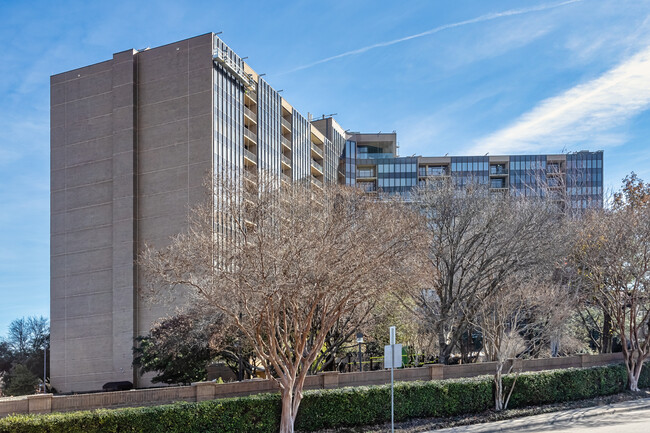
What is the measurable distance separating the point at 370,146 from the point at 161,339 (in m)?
82.4

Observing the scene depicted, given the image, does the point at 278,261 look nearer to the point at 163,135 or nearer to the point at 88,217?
the point at 163,135

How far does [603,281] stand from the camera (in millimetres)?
31250

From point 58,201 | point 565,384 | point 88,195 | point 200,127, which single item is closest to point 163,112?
point 200,127

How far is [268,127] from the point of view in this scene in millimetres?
69875

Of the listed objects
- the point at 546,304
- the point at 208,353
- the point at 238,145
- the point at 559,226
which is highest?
the point at 238,145

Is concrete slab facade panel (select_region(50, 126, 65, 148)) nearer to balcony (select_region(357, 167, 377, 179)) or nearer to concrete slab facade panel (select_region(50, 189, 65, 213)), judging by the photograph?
concrete slab facade panel (select_region(50, 189, 65, 213))

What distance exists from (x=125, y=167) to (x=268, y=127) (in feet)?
57.3

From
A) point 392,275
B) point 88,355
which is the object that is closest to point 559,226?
point 392,275

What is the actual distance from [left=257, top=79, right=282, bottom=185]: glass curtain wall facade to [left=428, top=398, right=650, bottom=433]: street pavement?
1820 inches

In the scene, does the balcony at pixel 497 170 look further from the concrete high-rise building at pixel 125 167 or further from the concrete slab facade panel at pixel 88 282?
the concrete slab facade panel at pixel 88 282

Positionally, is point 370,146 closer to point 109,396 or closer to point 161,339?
point 161,339

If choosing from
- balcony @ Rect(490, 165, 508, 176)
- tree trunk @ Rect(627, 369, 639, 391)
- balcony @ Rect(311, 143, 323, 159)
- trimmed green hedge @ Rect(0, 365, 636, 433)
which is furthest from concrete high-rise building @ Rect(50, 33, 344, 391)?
balcony @ Rect(490, 165, 508, 176)

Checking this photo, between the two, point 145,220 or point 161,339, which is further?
point 145,220

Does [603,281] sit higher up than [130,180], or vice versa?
[130,180]
